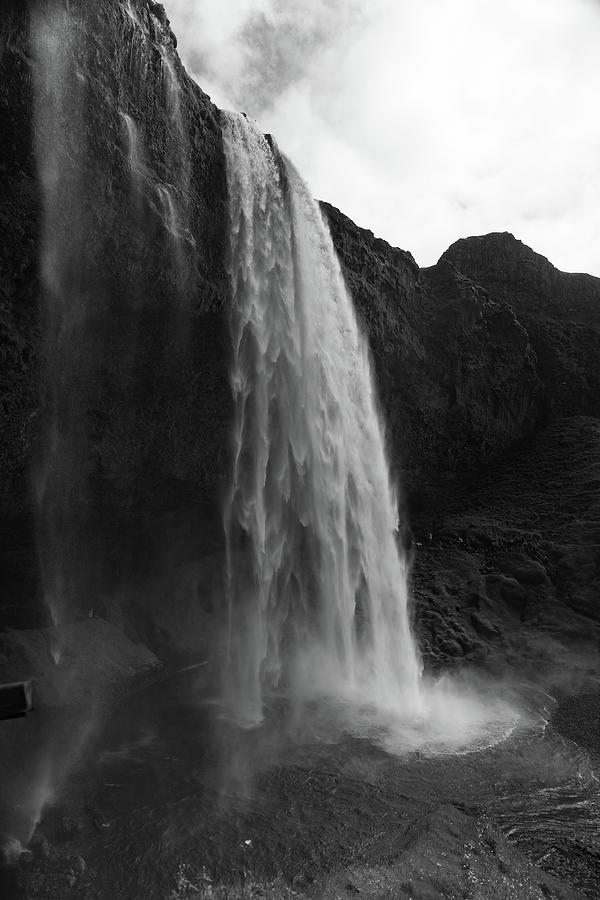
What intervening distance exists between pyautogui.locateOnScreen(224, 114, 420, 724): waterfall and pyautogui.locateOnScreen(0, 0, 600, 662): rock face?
79 centimetres

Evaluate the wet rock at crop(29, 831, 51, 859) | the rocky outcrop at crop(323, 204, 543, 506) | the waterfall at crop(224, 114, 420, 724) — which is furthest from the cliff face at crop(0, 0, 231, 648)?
the rocky outcrop at crop(323, 204, 543, 506)

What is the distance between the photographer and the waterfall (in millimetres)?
16703

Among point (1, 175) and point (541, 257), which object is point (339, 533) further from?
point (541, 257)

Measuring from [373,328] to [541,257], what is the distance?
18.6 m

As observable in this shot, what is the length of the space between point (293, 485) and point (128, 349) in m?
6.33

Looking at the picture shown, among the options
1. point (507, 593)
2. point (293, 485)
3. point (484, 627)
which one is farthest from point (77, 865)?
point (507, 593)

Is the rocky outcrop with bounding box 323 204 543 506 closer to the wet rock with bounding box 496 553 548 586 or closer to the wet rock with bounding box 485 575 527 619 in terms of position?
the wet rock with bounding box 496 553 548 586

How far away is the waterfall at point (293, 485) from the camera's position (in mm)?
16703

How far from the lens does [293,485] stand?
18.0 m

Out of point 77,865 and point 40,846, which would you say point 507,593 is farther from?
point 40,846

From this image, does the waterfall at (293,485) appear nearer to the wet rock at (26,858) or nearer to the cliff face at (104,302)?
the cliff face at (104,302)

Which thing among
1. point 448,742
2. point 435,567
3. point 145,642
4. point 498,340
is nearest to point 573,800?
point 448,742

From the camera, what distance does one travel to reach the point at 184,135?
49.1ft

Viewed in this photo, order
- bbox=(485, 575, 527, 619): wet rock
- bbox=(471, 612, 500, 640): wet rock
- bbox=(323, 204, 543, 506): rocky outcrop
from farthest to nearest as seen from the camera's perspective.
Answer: bbox=(323, 204, 543, 506): rocky outcrop < bbox=(485, 575, 527, 619): wet rock < bbox=(471, 612, 500, 640): wet rock
